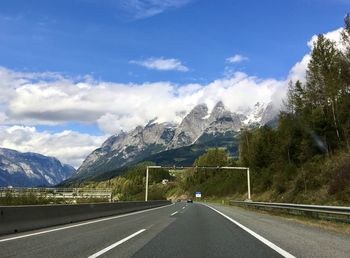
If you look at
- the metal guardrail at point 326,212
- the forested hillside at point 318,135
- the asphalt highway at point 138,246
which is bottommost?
the asphalt highway at point 138,246

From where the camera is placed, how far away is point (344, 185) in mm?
35594

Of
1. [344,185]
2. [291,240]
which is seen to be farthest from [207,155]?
[291,240]

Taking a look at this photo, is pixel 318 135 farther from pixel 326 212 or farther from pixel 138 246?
pixel 138 246

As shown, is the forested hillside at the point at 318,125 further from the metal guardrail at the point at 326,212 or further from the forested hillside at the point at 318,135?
the metal guardrail at the point at 326,212

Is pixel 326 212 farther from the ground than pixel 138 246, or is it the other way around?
pixel 326 212

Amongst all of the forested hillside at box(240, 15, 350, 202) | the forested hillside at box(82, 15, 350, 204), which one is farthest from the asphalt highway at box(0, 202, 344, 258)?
the forested hillside at box(240, 15, 350, 202)

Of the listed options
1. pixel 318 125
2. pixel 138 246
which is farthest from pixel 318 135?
pixel 138 246

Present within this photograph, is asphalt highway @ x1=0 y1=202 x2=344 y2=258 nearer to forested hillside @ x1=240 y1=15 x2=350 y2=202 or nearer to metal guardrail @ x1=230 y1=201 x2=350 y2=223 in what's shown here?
metal guardrail @ x1=230 y1=201 x2=350 y2=223

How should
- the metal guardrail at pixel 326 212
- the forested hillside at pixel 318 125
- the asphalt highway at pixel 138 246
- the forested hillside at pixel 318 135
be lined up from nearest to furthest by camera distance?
the asphalt highway at pixel 138 246 → the metal guardrail at pixel 326 212 → the forested hillside at pixel 318 135 → the forested hillside at pixel 318 125

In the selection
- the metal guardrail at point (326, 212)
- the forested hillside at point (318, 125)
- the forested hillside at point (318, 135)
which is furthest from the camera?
the forested hillside at point (318, 125)

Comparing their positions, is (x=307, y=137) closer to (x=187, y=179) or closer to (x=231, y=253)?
(x=231, y=253)

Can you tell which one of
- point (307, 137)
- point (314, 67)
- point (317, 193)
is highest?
point (314, 67)

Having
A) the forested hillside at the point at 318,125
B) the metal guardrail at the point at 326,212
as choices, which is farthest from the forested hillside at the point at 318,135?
the metal guardrail at the point at 326,212

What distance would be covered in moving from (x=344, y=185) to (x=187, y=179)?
140 meters
